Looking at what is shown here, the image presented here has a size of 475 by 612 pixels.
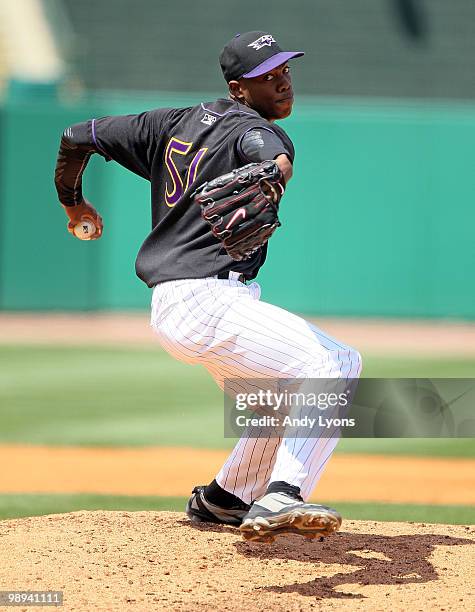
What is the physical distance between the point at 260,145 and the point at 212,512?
5.19ft

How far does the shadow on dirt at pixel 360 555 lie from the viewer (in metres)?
3.51

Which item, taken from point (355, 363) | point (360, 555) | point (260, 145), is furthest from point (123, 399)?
point (260, 145)

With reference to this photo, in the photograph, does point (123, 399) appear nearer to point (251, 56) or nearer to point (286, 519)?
point (251, 56)

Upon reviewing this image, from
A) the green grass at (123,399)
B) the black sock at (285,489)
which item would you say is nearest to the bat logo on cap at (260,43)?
the black sock at (285,489)

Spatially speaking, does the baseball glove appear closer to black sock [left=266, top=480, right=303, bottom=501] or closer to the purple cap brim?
the purple cap brim

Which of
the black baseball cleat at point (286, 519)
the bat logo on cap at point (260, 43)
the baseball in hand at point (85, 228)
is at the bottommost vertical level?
the black baseball cleat at point (286, 519)

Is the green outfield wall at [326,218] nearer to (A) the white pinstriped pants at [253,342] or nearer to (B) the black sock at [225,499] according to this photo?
(B) the black sock at [225,499]

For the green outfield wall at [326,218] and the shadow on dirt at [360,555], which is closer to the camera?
the shadow on dirt at [360,555]

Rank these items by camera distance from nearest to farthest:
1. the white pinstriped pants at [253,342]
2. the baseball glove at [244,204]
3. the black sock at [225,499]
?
the baseball glove at [244,204] < the white pinstriped pants at [253,342] < the black sock at [225,499]

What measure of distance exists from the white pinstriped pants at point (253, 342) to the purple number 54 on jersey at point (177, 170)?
311 millimetres

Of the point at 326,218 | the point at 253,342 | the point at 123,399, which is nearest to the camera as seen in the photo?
the point at 253,342

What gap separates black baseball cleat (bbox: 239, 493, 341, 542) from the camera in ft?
→ 10.4

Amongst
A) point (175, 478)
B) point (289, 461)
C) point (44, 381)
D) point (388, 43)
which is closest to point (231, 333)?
point (289, 461)

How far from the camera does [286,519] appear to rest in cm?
320
